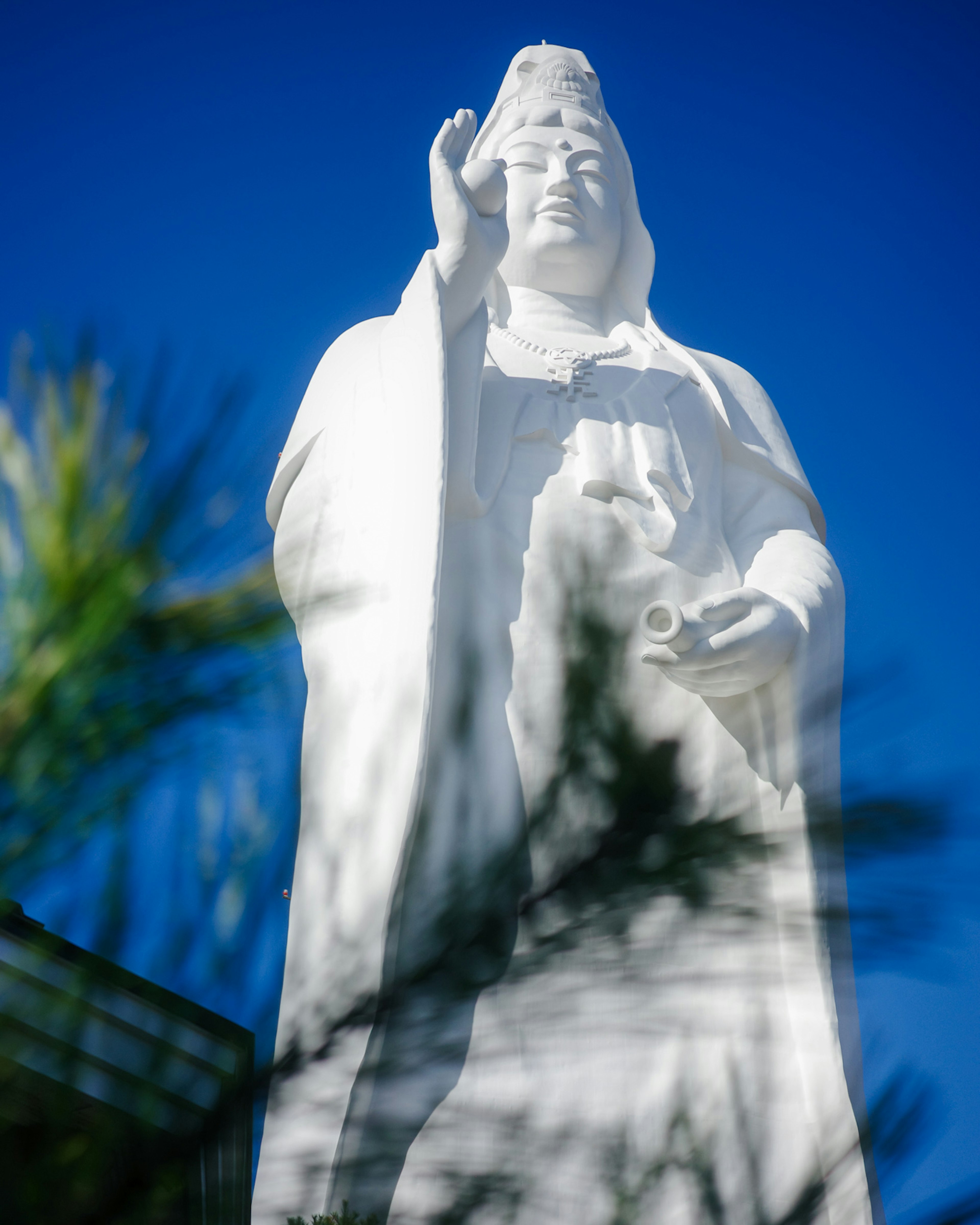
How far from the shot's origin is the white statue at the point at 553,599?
2.46 meters

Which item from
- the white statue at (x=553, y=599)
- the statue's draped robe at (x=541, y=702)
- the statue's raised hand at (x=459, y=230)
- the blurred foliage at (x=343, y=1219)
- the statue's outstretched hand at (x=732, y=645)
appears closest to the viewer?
the blurred foliage at (x=343, y=1219)

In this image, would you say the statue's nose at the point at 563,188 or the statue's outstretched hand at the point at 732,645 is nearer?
the statue's outstretched hand at the point at 732,645

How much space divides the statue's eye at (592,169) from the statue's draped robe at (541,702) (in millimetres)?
470

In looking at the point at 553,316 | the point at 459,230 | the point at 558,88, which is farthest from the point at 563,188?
the point at 459,230

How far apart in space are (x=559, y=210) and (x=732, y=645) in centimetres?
153

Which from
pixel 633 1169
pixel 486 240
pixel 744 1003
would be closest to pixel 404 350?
pixel 486 240

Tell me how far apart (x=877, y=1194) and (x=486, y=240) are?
220 cm

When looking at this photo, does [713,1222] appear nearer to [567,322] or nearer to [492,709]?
[492,709]

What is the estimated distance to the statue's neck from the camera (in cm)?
371

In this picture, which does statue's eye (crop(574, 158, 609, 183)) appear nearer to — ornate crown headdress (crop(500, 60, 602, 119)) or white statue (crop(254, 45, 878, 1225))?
white statue (crop(254, 45, 878, 1225))

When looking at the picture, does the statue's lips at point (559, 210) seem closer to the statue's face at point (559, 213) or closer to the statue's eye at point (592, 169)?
the statue's face at point (559, 213)

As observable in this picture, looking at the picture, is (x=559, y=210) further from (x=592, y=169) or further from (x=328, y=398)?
(x=328, y=398)

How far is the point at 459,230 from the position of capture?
3143 mm

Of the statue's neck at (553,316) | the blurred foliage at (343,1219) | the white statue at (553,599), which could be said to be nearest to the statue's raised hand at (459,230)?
the white statue at (553,599)
